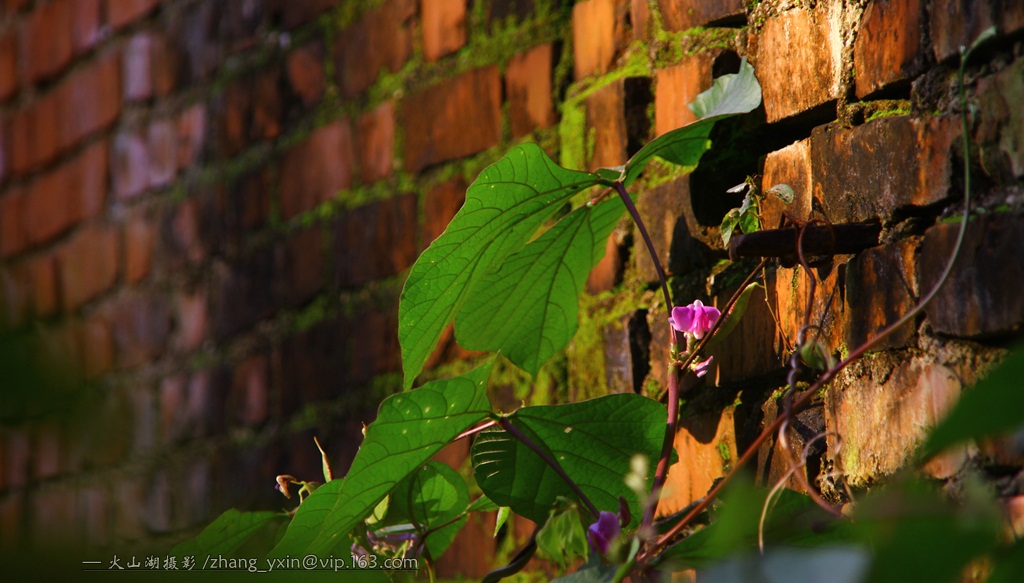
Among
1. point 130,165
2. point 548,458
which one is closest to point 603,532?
point 548,458

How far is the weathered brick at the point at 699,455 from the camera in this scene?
2.12 ft

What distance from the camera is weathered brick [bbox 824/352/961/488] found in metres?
0.47

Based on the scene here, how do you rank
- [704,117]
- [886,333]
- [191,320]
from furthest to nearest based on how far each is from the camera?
[191,320], [704,117], [886,333]

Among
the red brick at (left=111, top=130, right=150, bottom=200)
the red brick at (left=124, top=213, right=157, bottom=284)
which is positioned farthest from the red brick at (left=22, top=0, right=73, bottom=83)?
the red brick at (left=124, top=213, right=157, bottom=284)

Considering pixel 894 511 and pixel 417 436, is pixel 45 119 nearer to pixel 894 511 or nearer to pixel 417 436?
pixel 417 436

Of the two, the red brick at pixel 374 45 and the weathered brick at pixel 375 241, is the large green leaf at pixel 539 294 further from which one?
the red brick at pixel 374 45

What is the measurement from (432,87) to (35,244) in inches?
42.8

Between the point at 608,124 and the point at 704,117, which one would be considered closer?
the point at 704,117

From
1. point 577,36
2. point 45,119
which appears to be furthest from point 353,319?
point 45,119

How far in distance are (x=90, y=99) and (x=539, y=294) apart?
131cm

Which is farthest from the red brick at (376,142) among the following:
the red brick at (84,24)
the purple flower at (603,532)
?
the red brick at (84,24)

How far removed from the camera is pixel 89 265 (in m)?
1.63

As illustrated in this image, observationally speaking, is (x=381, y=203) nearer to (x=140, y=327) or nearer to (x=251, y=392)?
(x=251, y=392)

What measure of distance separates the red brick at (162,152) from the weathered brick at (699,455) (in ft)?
3.47
